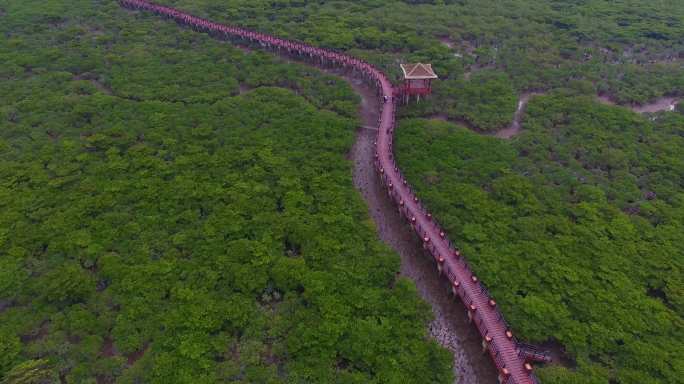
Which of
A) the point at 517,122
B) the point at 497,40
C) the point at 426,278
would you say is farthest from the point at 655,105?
the point at 426,278

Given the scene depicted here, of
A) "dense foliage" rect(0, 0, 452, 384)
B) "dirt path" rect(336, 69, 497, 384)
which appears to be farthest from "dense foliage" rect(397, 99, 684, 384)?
"dense foliage" rect(0, 0, 452, 384)

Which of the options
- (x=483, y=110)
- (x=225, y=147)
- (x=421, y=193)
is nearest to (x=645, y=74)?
(x=483, y=110)

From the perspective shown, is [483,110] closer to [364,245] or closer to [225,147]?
[364,245]

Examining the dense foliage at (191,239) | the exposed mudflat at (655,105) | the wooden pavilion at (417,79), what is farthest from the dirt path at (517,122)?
the dense foliage at (191,239)

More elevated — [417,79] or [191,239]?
[417,79]

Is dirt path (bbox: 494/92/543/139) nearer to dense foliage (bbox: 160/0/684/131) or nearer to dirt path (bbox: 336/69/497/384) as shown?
dense foliage (bbox: 160/0/684/131)

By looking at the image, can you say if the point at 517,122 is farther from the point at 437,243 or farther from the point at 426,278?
the point at 426,278
